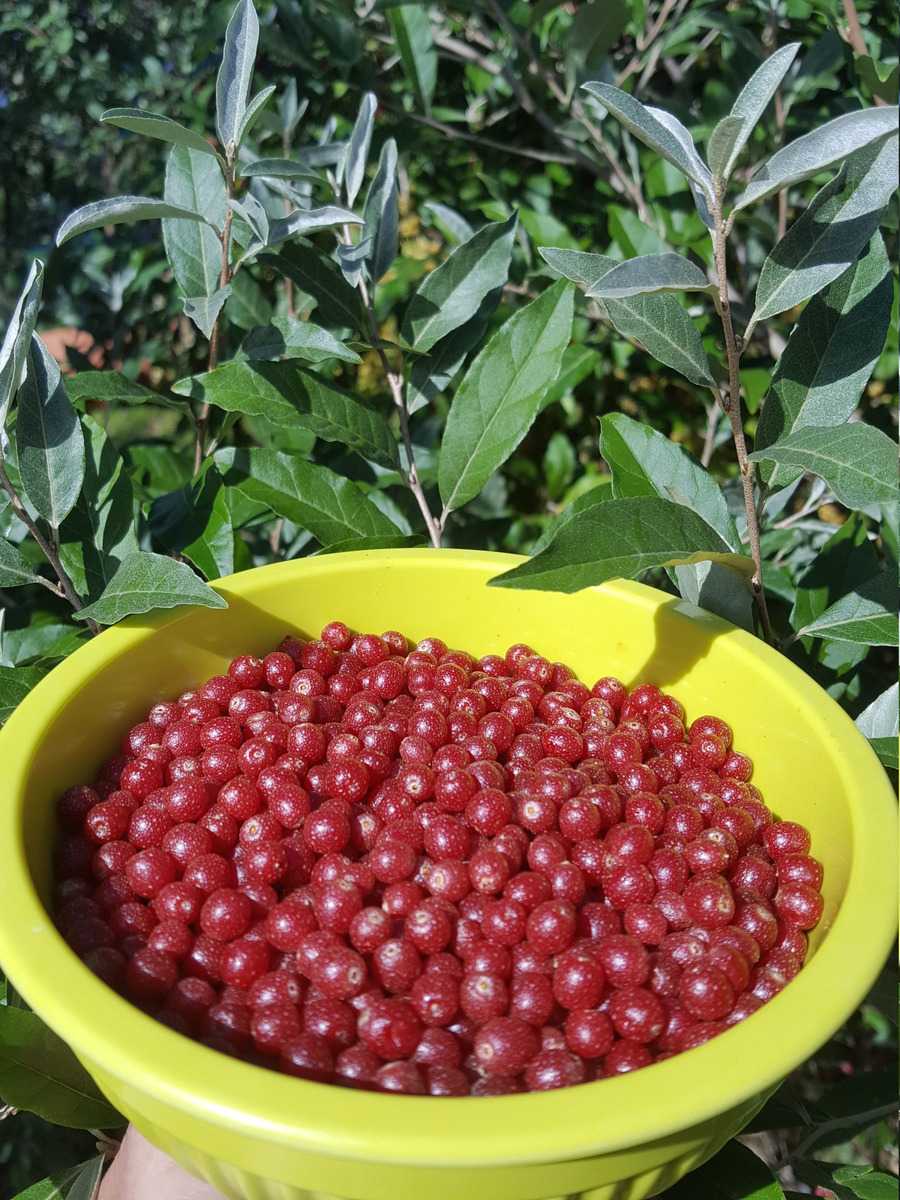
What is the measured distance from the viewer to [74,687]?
1.13 m

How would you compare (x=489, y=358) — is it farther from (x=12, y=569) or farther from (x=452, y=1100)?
(x=452, y=1100)

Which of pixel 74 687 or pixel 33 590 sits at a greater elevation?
pixel 74 687

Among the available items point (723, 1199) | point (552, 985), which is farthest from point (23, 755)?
point (723, 1199)

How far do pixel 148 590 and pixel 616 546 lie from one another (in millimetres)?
485

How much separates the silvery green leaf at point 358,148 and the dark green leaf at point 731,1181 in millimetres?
1240

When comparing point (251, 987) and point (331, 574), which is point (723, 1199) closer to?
point (251, 987)

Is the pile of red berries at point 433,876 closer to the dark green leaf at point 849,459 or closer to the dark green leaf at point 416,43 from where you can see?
the dark green leaf at point 849,459

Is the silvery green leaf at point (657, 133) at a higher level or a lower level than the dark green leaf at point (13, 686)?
higher

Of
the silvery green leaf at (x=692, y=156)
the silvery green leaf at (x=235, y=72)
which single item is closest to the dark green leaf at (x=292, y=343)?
the silvery green leaf at (x=235, y=72)

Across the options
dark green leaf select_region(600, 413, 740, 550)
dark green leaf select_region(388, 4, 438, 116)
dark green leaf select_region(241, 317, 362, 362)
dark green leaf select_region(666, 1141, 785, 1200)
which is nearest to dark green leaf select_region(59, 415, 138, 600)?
dark green leaf select_region(241, 317, 362, 362)

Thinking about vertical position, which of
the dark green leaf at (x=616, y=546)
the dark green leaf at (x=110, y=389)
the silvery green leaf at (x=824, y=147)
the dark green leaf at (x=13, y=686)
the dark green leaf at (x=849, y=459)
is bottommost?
the dark green leaf at (x=13, y=686)

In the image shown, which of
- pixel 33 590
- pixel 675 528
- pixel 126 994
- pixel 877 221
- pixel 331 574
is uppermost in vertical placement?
pixel 877 221

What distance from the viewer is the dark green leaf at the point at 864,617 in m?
1.21

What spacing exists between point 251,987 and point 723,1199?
0.46 m
